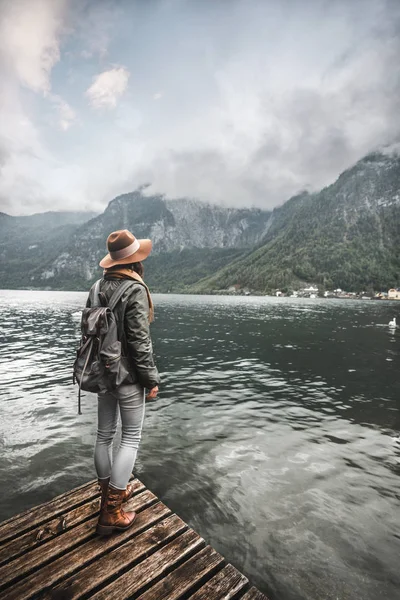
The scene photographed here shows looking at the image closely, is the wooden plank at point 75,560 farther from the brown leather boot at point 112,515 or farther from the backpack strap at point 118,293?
the backpack strap at point 118,293

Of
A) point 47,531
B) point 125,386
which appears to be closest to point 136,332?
point 125,386

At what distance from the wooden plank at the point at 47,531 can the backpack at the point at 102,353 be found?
1925 millimetres

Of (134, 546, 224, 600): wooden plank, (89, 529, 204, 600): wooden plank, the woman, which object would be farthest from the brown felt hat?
(134, 546, 224, 600): wooden plank

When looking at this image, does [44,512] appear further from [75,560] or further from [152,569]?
[152,569]

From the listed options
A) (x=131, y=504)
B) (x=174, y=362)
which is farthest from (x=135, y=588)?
(x=174, y=362)

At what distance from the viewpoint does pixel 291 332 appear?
39.0 metres

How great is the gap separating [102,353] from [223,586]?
3226mm

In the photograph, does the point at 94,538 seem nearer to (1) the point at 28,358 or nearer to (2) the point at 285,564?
(2) the point at 285,564

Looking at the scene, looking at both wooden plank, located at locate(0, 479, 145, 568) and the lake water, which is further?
the lake water

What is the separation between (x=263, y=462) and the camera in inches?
325

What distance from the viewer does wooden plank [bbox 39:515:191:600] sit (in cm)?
328

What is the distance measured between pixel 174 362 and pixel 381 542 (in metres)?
16.5

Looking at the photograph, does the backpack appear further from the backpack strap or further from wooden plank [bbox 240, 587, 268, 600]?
wooden plank [bbox 240, 587, 268, 600]

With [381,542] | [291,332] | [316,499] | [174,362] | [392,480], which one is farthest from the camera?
[291,332]
